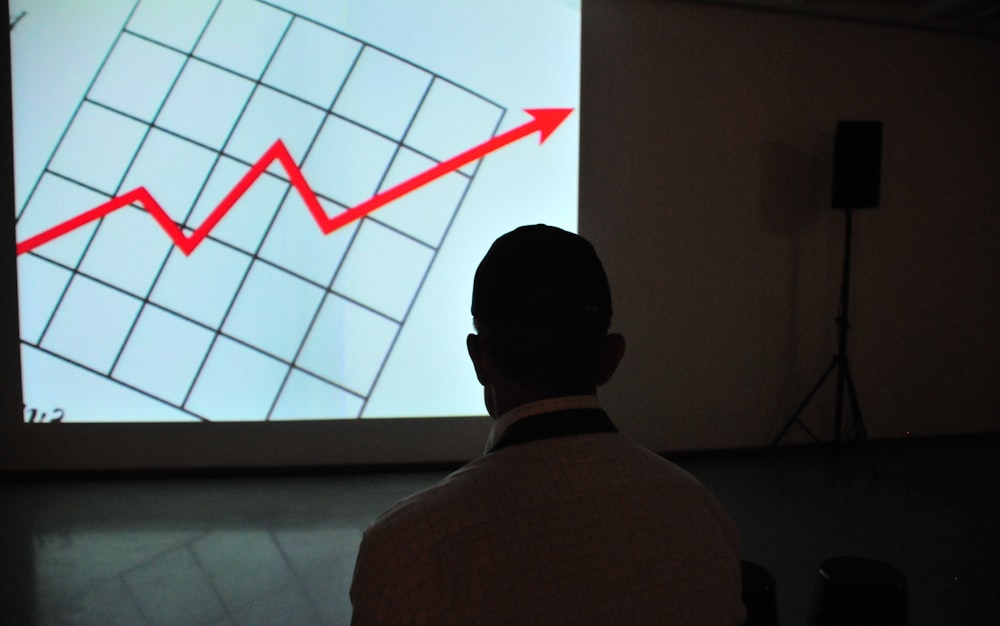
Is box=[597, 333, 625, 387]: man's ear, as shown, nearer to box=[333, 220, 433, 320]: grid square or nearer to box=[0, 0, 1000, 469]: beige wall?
box=[333, 220, 433, 320]: grid square

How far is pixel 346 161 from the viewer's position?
11.3ft

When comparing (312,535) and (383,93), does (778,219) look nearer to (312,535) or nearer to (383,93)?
(383,93)

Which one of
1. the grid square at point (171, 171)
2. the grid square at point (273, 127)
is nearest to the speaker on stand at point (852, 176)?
the grid square at point (273, 127)

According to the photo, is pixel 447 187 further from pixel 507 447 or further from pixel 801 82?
pixel 507 447

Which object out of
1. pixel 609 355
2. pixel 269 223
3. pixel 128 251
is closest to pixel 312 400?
pixel 269 223

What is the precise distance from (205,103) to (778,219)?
3.22 metres

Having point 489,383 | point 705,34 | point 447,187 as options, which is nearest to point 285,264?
point 447,187

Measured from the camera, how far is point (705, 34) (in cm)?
374

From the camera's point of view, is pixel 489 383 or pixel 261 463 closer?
pixel 489 383

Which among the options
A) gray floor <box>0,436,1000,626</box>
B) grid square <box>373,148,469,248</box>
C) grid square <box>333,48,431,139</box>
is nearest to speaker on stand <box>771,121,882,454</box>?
gray floor <box>0,436,1000,626</box>

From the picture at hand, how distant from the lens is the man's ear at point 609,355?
77cm

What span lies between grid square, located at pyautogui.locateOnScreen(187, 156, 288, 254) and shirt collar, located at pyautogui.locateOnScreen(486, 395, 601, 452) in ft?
9.73

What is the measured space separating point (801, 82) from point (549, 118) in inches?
61.6

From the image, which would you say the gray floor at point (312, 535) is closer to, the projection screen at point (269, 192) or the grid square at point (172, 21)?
the projection screen at point (269, 192)
